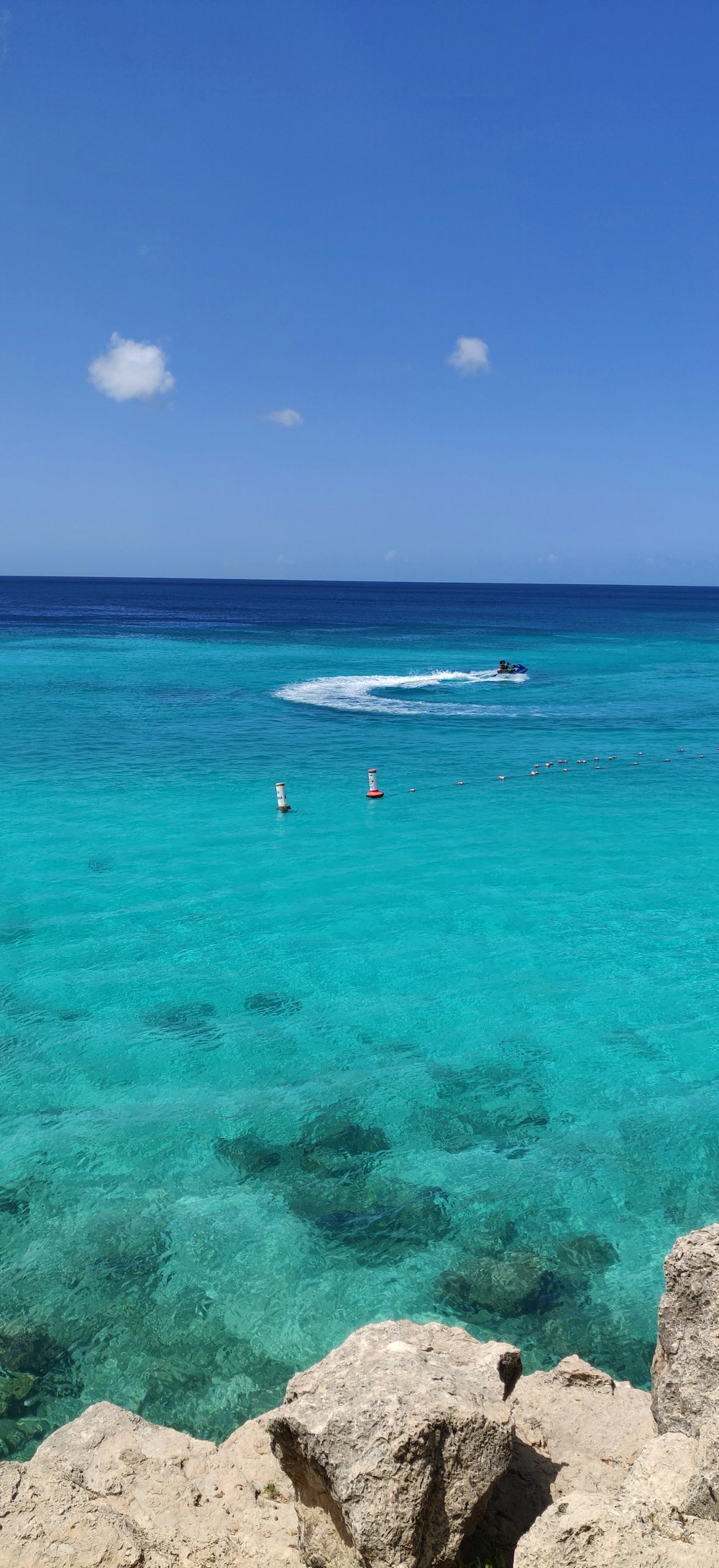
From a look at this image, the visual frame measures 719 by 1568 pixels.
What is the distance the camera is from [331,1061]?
13039 millimetres

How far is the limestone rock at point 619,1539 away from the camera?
4.14 meters

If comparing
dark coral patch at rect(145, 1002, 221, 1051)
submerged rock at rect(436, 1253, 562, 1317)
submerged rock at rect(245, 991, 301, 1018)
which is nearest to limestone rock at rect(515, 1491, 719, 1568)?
submerged rock at rect(436, 1253, 562, 1317)

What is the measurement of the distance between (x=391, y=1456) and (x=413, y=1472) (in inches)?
6.2

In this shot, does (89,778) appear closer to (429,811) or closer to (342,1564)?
(429,811)

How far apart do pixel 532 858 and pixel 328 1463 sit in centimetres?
1774

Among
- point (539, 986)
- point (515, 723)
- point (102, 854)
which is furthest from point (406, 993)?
point (515, 723)

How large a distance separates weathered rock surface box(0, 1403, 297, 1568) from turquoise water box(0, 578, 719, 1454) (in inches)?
54.6

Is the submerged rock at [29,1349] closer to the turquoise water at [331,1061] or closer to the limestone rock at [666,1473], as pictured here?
the turquoise water at [331,1061]

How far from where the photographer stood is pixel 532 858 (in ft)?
71.8

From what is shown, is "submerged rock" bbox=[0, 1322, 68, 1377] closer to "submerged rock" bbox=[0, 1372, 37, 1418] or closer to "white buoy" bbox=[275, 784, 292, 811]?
"submerged rock" bbox=[0, 1372, 37, 1418]

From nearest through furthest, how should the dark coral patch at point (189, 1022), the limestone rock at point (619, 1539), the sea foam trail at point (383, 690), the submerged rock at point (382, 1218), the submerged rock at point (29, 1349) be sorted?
1. the limestone rock at point (619, 1539)
2. the submerged rock at point (29, 1349)
3. the submerged rock at point (382, 1218)
4. the dark coral patch at point (189, 1022)
5. the sea foam trail at point (383, 690)

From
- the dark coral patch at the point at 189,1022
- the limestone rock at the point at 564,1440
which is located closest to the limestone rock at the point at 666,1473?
the limestone rock at the point at 564,1440

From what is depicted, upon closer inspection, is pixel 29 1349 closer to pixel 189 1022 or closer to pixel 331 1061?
pixel 331 1061

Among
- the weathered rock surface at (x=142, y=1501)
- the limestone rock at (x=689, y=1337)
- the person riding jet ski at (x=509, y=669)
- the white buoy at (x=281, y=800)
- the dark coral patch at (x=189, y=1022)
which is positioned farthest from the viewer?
the person riding jet ski at (x=509, y=669)
